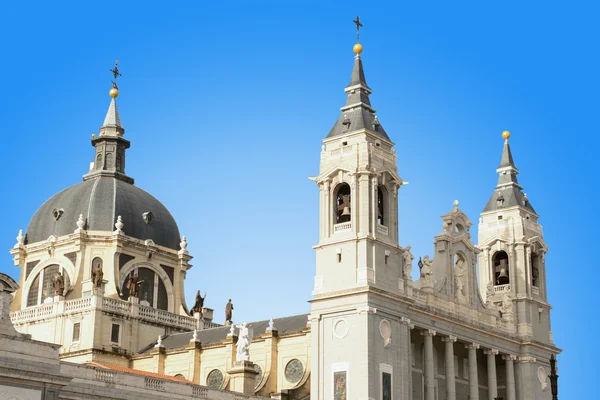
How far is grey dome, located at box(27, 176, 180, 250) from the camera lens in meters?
95.9

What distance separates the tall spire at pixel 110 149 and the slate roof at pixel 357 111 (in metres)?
35.8

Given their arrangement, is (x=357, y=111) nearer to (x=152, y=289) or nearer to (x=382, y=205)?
(x=382, y=205)

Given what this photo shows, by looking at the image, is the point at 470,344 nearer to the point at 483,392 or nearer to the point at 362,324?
the point at 483,392

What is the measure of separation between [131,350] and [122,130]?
25.9 meters

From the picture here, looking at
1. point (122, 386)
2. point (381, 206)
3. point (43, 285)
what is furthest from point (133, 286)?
point (122, 386)

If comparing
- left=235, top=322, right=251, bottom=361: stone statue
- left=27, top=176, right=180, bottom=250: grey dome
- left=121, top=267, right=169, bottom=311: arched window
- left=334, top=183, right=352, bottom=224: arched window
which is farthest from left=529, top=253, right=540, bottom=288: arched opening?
left=27, top=176, right=180, bottom=250: grey dome

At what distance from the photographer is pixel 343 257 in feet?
217

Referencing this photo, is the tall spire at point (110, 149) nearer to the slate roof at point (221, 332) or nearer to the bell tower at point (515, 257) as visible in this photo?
the slate roof at point (221, 332)

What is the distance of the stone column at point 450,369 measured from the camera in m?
70.7

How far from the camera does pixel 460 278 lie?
7575 centimetres

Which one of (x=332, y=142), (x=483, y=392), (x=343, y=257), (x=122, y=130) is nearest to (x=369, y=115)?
(x=332, y=142)

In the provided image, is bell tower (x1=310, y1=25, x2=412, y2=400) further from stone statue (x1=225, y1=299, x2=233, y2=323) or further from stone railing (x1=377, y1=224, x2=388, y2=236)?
stone statue (x1=225, y1=299, x2=233, y2=323)

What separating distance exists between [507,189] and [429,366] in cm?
2121

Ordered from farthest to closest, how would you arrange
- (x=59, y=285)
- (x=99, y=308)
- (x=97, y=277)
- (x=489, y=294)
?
(x=59, y=285)
(x=97, y=277)
(x=99, y=308)
(x=489, y=294)
